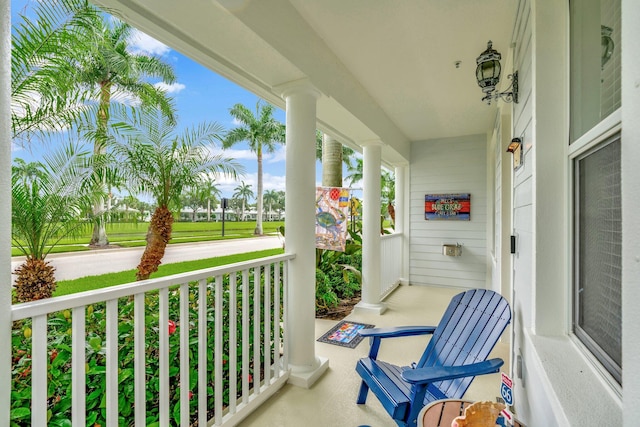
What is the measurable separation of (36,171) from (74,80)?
749mm

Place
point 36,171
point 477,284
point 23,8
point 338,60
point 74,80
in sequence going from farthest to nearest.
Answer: point 477,284 → point 338,60 → point 74,80 → point 36,171 → point 23,8

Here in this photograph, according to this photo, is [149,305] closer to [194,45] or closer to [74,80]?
[74,80]

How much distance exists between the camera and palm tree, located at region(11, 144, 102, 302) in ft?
6.72

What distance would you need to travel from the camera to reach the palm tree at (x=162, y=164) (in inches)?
116

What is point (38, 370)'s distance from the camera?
1099mm

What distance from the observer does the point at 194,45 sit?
2.00 m

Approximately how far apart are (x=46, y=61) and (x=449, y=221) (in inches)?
228

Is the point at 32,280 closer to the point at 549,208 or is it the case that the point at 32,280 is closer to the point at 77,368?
the point at 77,368

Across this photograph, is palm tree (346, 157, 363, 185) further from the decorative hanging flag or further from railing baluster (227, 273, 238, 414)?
railing baluster (227, 273, 238, 414)

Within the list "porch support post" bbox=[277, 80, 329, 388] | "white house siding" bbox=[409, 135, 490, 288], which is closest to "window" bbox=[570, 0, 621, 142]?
"porch support post" bbox=[277, 80, 329, 388]

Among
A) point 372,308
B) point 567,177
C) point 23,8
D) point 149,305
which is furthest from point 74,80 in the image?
point 372,308

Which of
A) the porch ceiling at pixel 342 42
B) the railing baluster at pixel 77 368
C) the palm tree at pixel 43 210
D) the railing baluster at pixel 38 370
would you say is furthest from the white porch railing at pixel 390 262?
the railing baluster at pixel 38 370

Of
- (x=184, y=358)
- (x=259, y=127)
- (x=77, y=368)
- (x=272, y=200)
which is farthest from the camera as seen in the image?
(x=259, y=127)

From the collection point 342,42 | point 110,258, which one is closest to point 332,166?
point 342,42
